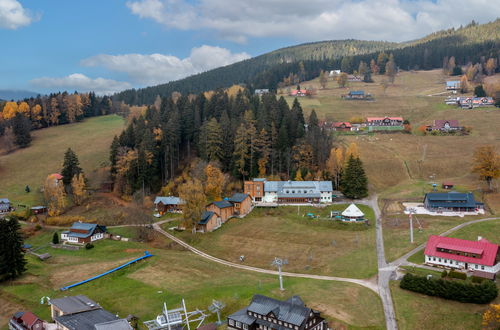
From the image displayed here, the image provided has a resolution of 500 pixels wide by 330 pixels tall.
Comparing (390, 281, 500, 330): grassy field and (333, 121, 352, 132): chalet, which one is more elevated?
(333, 121, 352, 132): chalet

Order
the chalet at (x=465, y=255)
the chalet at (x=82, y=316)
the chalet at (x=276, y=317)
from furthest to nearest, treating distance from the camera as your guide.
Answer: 1. the chalet at (x=465, y=255)
2. the chalet at (x=82, y=316)
3. the chalet at (x=276, y=317)

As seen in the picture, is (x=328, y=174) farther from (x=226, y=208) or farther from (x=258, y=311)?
(x=258, y=311)

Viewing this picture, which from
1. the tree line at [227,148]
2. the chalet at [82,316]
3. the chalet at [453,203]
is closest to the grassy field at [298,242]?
the chalet at [453,203]

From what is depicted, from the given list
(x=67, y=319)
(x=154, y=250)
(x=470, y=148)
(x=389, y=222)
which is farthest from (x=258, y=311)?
(x=470, y=148)

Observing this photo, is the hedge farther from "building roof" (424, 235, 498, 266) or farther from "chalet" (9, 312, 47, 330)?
"chalet" (9, 312, 47, 330)

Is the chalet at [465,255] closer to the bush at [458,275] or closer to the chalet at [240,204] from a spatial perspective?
the bush at [458,275]

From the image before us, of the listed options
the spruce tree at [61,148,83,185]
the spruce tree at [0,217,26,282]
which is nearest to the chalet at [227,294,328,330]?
the spruce tree at [0,217,26,282]

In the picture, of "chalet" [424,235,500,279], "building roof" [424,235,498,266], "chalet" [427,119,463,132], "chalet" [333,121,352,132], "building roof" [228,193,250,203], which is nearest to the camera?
"chalet" [424,235,500,279]

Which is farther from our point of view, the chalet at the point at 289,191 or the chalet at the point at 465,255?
the chalet at the point at 289,191
